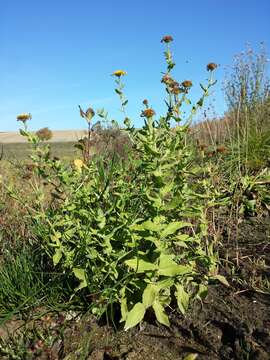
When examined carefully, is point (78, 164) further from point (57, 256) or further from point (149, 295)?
point (149, 295)

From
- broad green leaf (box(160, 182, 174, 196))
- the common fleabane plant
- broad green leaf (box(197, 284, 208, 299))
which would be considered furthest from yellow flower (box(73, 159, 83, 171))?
broad green leaf (box(197, 284, 208, 299))

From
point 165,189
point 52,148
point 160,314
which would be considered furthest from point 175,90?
point 52,148

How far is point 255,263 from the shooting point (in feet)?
8.87

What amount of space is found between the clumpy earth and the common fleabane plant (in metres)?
0.10

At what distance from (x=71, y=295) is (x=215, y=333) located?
81 centimetres

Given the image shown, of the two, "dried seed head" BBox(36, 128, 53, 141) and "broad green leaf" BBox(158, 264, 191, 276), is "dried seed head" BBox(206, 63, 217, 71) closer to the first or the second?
"dried seed head" BBox(36, 128, 53, 141)

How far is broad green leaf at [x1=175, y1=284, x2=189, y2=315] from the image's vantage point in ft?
7.18

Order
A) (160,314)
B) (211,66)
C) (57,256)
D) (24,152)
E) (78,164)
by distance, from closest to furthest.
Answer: (160,314), (57,256), (78,164), (211,66), (24,152)

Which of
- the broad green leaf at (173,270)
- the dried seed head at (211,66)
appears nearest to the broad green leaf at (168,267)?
the broad green leaf at (173,270)

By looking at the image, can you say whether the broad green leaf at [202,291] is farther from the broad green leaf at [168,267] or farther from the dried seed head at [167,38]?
the dried seed head at [167,38]

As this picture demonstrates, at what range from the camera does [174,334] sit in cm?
217

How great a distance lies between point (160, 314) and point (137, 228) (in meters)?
0.49

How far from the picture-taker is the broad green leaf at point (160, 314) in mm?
2117

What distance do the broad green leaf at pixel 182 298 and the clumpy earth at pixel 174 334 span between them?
0.34ft
